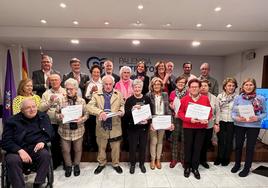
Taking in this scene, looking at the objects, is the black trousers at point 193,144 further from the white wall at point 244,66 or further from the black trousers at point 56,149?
the white wall at point 244,66

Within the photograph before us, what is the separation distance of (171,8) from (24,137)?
286cm

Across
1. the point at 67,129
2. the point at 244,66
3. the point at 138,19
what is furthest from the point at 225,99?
the point at 244,66

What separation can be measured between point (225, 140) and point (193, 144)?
69cm

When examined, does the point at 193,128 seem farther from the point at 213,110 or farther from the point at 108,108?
the point at 108,108

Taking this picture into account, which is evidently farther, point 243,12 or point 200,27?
point 200,27

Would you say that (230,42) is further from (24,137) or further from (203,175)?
(24,137)

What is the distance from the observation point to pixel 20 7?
3.35 metres

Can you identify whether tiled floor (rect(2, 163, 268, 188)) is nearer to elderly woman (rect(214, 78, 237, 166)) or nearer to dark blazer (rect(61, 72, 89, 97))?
elderly woman (rect(214, 78, 237, 166))

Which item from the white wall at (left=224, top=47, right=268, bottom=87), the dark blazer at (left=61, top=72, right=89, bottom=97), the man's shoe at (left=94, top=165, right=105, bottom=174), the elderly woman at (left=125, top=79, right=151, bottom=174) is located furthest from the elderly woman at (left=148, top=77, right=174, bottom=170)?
the white wall at (left=224, top=47, right=268, bottom=87)

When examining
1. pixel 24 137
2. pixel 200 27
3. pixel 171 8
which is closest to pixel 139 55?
pixel 200 27

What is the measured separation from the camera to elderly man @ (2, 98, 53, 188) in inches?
85.2

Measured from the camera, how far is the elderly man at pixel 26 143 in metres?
2.16

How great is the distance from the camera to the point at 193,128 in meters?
2.83

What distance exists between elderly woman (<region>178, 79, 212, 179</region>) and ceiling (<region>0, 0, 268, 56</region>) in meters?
1.41
